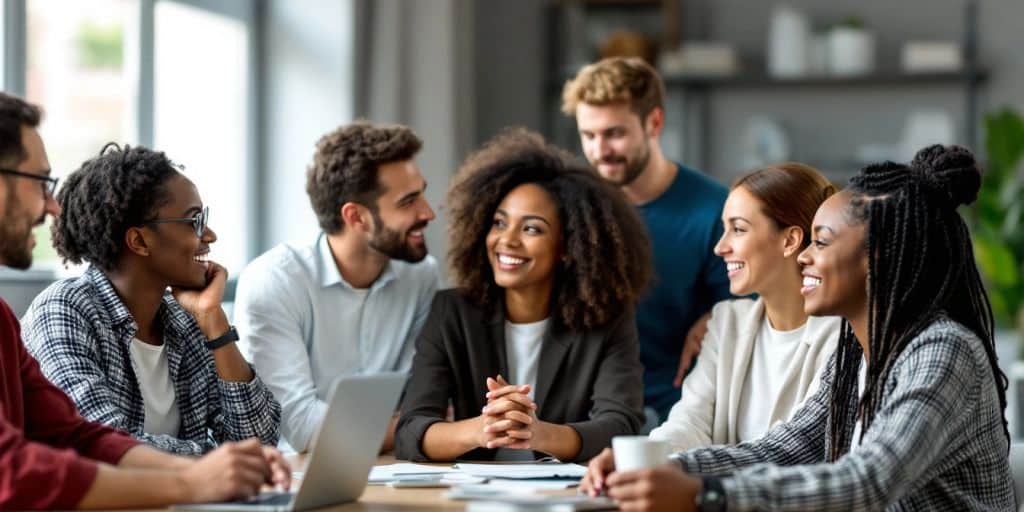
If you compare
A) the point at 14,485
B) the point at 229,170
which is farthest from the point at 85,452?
the point at 229,170

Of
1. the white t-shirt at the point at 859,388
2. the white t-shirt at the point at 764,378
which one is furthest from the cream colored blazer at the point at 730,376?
A: the white t-shirt at the point at 859,388

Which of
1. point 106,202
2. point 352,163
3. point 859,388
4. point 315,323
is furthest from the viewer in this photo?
point 352,163

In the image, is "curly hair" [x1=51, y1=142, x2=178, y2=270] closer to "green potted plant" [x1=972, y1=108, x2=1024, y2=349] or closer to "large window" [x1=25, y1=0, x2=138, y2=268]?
"large window" [x1=25, y1=0, x2=138, y2=268]

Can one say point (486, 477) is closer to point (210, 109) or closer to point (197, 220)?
point (197, 220)

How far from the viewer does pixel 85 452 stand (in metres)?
2.11

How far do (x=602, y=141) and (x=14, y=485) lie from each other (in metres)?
2.35

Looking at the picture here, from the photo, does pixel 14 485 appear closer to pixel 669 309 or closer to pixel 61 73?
pixel 669 309

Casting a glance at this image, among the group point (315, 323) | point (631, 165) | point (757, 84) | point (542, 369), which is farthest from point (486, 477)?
point (757, 84)

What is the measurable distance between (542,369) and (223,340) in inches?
26.8

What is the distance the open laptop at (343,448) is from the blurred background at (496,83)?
1.65 m

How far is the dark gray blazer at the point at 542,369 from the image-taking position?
2861mm

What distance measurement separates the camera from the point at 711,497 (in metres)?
1.80

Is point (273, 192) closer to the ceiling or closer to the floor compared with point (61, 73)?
closer to the floor

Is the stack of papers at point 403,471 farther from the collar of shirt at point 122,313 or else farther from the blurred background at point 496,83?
the blurred background at point 496,83
